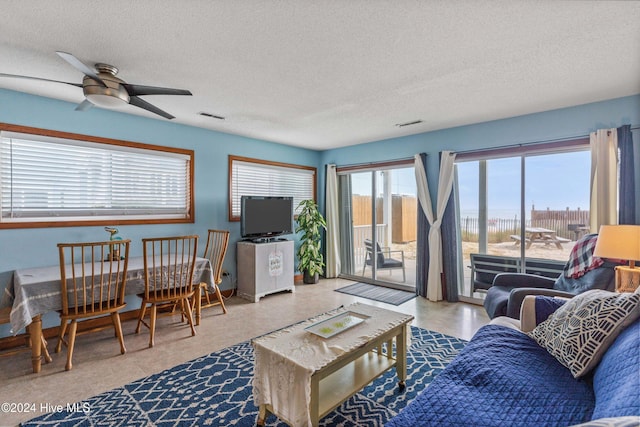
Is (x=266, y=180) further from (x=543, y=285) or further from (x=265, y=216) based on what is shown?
(x=543, y=285)

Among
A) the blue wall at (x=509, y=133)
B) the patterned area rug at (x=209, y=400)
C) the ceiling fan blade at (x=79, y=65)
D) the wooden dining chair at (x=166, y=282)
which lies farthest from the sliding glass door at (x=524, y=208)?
the ceiling fan blade at (x=79, y=65)

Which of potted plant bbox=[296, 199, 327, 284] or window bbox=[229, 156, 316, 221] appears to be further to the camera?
potted plant bbox=[296, 199, 327, 284]

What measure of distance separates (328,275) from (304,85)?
12.5ft

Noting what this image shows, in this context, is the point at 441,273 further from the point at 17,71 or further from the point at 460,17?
the point at 17,71

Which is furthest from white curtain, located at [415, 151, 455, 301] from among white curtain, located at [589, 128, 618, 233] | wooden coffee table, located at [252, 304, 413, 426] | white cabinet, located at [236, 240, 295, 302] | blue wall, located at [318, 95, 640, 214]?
wooden coffee table, located at [252, 304, 413, 426]

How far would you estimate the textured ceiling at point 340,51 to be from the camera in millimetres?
1785

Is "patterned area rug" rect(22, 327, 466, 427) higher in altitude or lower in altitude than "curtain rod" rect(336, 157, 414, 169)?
lower

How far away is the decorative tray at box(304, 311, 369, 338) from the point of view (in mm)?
1972

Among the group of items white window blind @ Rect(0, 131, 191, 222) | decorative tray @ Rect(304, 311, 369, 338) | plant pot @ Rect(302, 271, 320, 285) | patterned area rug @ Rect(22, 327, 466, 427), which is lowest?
patterned area rug @ Rect(22, 327, 466, 427)

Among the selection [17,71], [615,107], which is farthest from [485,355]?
[17,71]

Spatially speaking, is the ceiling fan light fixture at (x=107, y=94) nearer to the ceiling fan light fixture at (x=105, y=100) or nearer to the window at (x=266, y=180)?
the ceiling fan light fixture at (x=105, y=100)

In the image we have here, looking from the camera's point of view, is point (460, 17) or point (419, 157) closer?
point (460, 17)

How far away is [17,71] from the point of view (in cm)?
253

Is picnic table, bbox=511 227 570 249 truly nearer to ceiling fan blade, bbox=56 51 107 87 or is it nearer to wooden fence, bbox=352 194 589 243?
wooden fence, bbox=352 194 589 243
